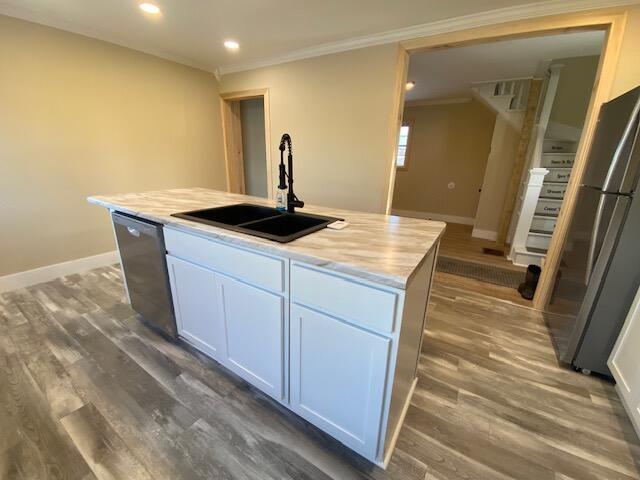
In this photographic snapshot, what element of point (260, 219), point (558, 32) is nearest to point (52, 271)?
point (260, 219)

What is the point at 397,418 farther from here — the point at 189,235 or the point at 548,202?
the point at 548,202

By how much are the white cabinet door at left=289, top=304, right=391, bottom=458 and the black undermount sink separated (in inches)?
18.1

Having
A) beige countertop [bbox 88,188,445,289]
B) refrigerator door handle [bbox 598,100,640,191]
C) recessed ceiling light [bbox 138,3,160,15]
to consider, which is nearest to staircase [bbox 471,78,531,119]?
refrigerator door handle [bbox 598,100,640,191]

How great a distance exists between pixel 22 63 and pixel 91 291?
204 cm

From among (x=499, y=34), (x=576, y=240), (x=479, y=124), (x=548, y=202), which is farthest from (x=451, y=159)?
(x=576, y=240)

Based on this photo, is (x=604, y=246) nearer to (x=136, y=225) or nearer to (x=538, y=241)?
(x=538, y=241)

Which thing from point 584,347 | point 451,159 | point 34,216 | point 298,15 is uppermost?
point 298,15

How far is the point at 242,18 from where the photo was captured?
220 cm

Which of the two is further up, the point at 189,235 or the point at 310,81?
the point at 310,81

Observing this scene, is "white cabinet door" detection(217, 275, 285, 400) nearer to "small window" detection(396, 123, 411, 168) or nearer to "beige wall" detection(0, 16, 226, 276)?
"beige wall" detection(0, 16, 226, 276)

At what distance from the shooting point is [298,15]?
2125 mm

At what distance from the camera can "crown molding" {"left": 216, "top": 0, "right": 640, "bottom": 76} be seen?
1788 mm

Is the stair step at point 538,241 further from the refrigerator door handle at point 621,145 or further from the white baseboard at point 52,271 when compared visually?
the white baseboard at point 52,271

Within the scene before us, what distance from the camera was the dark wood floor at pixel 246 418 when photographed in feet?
3.82
